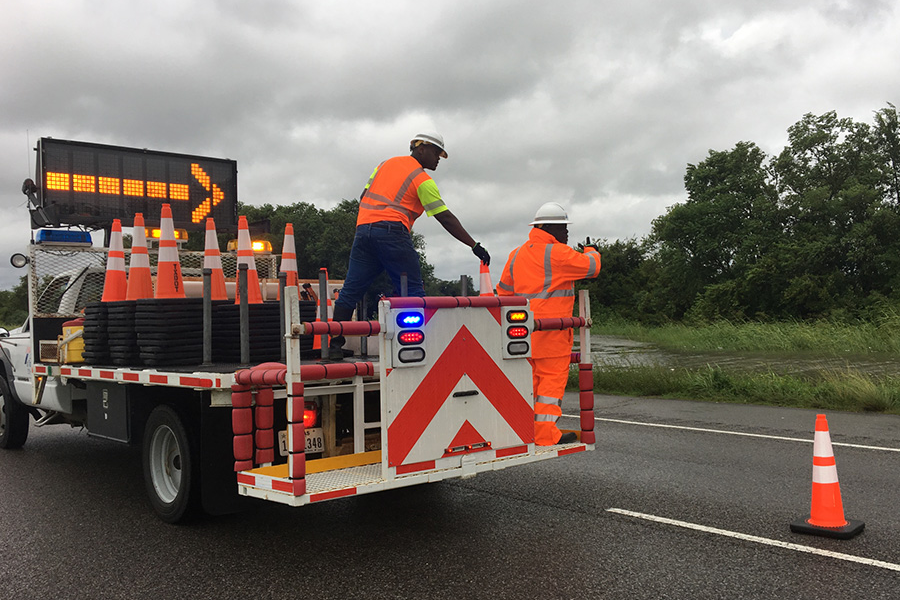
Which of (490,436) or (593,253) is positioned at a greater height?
(593,253)

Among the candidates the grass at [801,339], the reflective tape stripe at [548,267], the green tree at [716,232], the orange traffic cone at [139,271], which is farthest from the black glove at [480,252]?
the green tree at [716,232]

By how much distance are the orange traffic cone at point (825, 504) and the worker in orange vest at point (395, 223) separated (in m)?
2.78

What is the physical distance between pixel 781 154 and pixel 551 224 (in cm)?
4782

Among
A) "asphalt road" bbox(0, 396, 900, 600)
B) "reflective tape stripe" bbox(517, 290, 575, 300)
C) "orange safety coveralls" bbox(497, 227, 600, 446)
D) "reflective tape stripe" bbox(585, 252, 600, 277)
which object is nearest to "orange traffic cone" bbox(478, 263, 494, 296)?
"orange safety coveralls" bbox(497, 227, 600, 446)

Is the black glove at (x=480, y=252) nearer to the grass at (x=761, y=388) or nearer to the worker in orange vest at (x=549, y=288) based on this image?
the worker in orange vest at (x=549, y=288)

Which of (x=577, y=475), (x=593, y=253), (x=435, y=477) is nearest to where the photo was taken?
(x=435, y=477)

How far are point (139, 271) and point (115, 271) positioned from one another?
1.71 ft

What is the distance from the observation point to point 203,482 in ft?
16.6

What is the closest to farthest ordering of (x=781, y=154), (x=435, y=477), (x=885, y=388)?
(x=435, y=477), (x=885, y=388), (x=781, y=154)

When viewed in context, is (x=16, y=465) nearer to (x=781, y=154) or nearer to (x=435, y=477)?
(x=435, y=477)

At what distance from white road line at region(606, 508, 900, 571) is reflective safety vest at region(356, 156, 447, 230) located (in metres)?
2.69

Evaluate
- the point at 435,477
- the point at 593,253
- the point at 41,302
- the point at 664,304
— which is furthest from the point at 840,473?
the point at 664,304

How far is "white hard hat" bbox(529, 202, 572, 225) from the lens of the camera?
6645 mm

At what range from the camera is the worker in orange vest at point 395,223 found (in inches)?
234
